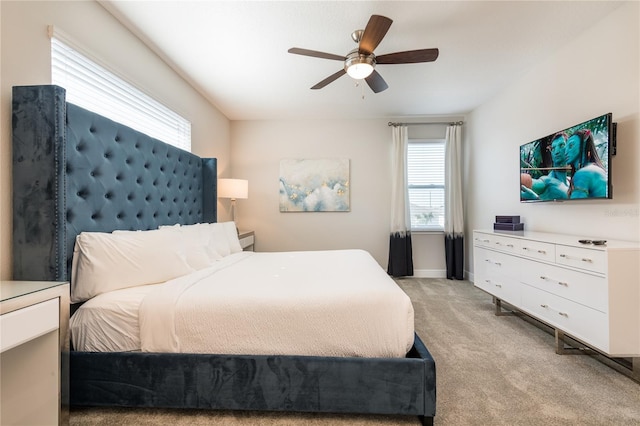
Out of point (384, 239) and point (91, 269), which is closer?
point (91, 269)

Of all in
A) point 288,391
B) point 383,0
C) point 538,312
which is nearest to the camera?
point 288,391

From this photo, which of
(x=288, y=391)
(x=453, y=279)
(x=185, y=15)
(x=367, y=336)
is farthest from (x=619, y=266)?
(x=185, y=15)

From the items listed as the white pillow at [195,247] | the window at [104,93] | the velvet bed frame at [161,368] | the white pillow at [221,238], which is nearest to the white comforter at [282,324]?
the velvet bed frame at [161,368]

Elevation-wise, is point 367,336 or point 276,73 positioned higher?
point 276,73

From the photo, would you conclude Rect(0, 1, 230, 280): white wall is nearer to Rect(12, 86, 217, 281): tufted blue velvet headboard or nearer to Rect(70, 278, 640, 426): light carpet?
Rect(12, 86, 217, 281): tufted blue velvet headboard

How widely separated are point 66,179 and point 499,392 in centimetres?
274

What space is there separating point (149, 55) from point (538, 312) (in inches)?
155

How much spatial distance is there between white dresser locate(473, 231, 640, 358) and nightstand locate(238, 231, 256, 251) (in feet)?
9.91

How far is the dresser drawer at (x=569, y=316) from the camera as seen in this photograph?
5.69 ft

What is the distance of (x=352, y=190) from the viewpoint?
453 centimetres

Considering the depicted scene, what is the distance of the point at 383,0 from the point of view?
1.96m

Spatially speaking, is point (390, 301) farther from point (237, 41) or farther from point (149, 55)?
point (149, 55)

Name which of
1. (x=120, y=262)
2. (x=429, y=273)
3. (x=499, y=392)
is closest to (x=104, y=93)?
(x=120, y=262)

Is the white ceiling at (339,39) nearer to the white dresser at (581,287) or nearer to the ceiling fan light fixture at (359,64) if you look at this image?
the ceiling fan light fixture at (359,64)
